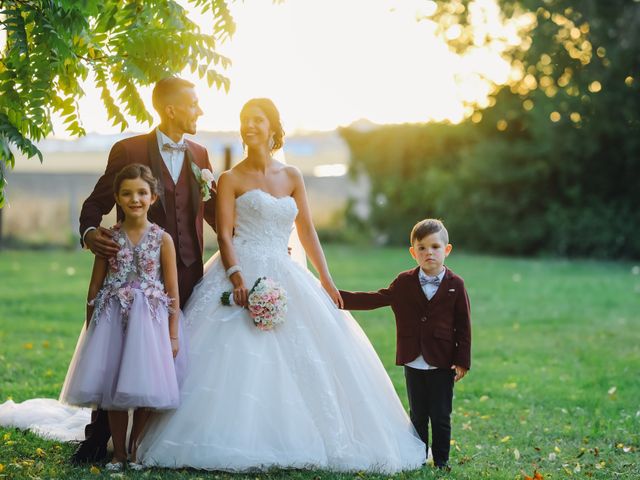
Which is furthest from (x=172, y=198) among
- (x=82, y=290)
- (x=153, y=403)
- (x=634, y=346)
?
(x=82, y=290)

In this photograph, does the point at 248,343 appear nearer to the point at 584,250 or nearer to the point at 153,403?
the point at 153,403

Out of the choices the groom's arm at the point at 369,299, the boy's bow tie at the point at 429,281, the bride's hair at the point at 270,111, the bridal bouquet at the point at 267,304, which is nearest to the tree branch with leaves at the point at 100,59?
the bride's hair at the point at 270,111

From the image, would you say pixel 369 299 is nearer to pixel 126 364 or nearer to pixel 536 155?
pixel 126 364

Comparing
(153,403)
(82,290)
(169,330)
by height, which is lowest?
(82,290)

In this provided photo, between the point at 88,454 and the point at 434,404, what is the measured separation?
2169mm

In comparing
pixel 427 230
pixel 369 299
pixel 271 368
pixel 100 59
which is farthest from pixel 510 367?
pixel 100 59

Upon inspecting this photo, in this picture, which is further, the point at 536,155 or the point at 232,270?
the point at 536,155

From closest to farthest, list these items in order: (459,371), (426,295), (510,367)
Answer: (459,371) < (426,295) < (510,367)

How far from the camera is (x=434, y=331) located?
587 centimetres

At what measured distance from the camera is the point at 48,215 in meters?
26.4

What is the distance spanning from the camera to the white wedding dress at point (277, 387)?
550 centimetres

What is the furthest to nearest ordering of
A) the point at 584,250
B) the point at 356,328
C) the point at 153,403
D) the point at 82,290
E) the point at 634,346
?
the point at 584,250 < the point at 82,290 < the point at 634,346 < the point at 356,328 < the point at 153,403

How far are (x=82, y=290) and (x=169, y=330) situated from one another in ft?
36.8

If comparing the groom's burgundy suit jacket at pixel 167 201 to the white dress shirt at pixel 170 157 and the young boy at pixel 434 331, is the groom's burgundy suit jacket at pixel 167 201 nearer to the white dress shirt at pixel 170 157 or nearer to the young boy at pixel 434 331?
the white dress shirt at pixel 170 157
